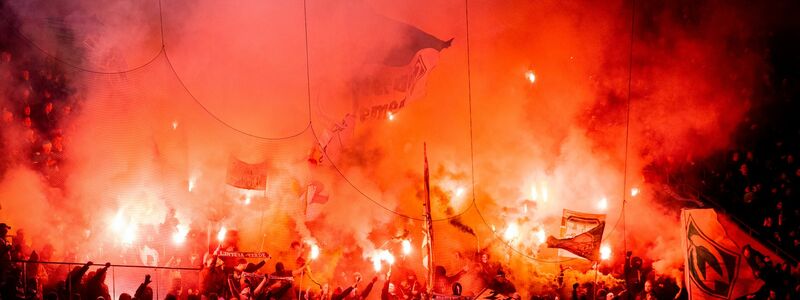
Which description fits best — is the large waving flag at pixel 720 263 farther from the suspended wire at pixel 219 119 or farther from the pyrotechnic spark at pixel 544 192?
the suspended wire at pixel 219 119

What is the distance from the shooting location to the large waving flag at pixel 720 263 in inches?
436

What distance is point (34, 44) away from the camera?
36.3 ft

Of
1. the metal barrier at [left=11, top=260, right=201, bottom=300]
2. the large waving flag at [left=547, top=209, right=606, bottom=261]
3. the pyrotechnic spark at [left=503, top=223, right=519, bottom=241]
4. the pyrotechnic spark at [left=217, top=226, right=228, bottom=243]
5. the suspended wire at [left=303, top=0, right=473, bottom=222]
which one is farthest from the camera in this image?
the suspended wire at [left=303, top=0, right=473, bottom=222]

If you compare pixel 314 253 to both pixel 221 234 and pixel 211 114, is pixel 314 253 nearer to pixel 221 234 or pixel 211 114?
pixel 221 234

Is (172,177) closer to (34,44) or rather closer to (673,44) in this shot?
(34,44)

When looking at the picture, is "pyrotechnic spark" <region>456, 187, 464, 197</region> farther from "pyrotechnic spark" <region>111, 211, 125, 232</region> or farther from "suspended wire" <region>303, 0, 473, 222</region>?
"pyrotechnic spark" <region>111, 211, 125, 232</region>

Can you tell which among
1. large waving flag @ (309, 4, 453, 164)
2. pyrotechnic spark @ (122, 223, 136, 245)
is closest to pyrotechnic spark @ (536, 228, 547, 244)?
large waving flag @ (309, 4, 453, 164)

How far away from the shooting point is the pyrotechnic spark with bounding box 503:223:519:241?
42.3 ft

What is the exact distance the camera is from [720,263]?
36.5ft

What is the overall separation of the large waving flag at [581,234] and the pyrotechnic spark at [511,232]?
603 millimetres

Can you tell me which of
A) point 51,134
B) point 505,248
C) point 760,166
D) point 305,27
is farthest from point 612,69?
point 51,134

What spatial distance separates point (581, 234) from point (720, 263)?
2.21m

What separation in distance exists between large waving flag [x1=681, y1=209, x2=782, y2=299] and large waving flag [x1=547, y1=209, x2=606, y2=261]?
137cm

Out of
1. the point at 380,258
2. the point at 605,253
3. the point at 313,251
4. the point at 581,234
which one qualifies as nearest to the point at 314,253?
the point at 313,251
